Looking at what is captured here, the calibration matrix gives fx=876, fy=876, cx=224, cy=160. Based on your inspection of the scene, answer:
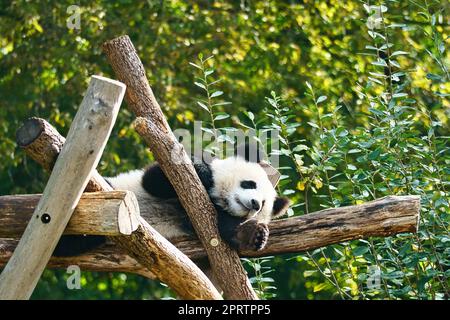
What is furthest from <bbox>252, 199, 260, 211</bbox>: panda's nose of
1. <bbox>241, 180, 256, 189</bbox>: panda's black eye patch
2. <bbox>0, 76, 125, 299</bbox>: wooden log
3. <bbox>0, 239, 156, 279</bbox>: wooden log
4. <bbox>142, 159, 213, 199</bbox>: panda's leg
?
<bbox>0, 76, 125, 299</bbox>: wooden log

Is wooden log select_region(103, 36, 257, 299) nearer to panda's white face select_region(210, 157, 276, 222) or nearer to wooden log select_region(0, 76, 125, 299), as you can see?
panda's white face select_region(210, 157, 276, 222)

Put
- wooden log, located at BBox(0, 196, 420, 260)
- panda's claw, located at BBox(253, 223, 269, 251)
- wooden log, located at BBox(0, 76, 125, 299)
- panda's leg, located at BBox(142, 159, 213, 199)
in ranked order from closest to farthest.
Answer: wooden log, located at BBox(0, 76, 125, 299) → wooden log, located at BBox(0, 196, 420, 260) → panda's claw, located at BBox(253, 223, 269, 251) → panda's leg, located at BBox(142, 159, 213, 199)

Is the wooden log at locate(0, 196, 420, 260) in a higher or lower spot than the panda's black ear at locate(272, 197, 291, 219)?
higher

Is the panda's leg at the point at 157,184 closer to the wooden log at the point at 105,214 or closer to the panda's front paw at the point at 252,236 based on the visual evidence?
the panda's front paw at the point at 252,236

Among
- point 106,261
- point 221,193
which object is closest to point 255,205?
point 221,193

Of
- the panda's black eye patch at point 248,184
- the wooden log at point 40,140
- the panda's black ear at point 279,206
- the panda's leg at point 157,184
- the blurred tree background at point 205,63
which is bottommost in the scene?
the blurred tree background at point 205,63

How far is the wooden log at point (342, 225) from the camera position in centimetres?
479

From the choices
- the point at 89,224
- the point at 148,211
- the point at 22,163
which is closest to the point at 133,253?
the point at 89,224

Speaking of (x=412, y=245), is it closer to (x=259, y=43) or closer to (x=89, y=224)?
(x=89, y=224)

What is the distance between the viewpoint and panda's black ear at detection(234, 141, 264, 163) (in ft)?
19.4

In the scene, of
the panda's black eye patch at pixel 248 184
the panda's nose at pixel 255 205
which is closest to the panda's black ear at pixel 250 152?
the panda's black eye patch at pixel 248 184

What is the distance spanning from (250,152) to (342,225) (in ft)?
3.95

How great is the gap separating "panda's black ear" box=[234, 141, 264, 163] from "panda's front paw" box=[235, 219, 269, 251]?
892mm

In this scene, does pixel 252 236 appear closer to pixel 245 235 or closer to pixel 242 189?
pixel 245 235
